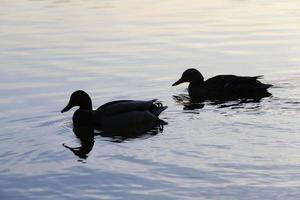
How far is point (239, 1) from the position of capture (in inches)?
1455

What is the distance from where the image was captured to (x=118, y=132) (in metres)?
14.1

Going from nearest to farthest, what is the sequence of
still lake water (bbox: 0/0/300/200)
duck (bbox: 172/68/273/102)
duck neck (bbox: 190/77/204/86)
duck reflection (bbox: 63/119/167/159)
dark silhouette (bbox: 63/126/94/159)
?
still lake water (bbox: 0/0/300/200) < dark silhouette (bbox: 63/126/94/159) < duck reflection (bbox: 63/119/167/159) < duck (bbox: 172/68/273/102) < duck neck (bbox: 190/77/204/86)

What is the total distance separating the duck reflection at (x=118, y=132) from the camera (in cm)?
1321

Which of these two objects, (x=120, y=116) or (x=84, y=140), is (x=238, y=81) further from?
(x=84, y=140)

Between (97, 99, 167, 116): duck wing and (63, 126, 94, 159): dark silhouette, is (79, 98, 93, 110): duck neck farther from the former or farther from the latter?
(63, 126, 94, 159): dark silhouette

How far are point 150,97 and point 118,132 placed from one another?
258 centimetres

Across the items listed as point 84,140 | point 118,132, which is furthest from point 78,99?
point 84,140

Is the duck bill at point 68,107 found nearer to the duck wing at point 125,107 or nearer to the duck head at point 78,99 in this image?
the duck head at point 78,99

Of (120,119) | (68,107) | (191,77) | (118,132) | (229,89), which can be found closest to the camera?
(118,132)

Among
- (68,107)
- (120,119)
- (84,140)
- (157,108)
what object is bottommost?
(84,140)

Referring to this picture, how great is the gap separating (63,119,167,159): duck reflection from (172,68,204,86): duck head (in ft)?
11.5

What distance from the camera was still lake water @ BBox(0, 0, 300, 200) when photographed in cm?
1027

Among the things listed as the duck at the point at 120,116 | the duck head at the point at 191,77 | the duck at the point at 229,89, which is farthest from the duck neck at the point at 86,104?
the duck head at the point at 191,77

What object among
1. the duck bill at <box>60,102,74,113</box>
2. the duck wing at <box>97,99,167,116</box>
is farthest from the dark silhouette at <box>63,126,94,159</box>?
the duck bill at <box>60,102,74,113</box>
